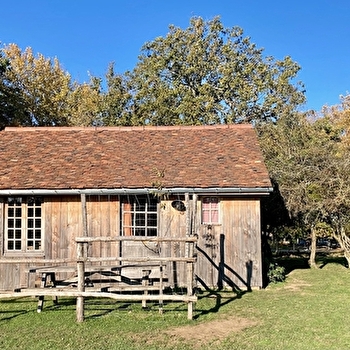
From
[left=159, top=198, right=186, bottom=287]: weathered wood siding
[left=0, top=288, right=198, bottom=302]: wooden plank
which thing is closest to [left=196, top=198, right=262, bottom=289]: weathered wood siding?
[left=159, top=198, right=186, bottom=287]: weathered wood siding

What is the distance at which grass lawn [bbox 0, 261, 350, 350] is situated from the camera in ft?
22.7

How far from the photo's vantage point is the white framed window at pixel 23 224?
38.4 ft

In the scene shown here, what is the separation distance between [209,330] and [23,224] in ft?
21.1

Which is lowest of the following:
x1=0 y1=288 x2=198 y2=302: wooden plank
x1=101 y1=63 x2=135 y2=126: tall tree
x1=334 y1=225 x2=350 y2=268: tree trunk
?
x1=0 y1=288 x2=198 y2=302: wooden plank

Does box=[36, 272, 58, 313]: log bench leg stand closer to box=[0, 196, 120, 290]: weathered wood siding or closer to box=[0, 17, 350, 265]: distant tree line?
box=[0, 196, 120, 290]: weathered wood siding

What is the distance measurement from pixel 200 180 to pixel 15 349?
246 inches

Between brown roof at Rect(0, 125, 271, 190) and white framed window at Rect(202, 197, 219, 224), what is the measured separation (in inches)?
27.1

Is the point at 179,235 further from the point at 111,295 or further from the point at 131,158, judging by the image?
the point at 111,295

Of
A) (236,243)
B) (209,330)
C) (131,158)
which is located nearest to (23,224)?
(131,158)

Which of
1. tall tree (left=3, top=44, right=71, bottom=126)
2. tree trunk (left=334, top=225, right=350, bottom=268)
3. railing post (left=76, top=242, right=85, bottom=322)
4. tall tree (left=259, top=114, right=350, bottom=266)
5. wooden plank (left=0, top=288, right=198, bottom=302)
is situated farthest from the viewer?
tall tree (left=3, top=44, right=71, bottom=126)

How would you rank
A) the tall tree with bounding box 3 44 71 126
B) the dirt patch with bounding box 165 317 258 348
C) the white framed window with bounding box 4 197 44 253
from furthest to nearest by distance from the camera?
the tall tree with bounding box 3 44 71 126
the white framed window with bounding box 4 197 44 253
the dirt patch with bounding box 165 317 258 348

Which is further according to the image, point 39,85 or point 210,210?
point 39,85

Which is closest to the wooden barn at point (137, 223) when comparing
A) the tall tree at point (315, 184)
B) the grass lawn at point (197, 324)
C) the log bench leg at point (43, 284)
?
the grass lawn at point (197, 324)

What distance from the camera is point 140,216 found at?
1184 cm
